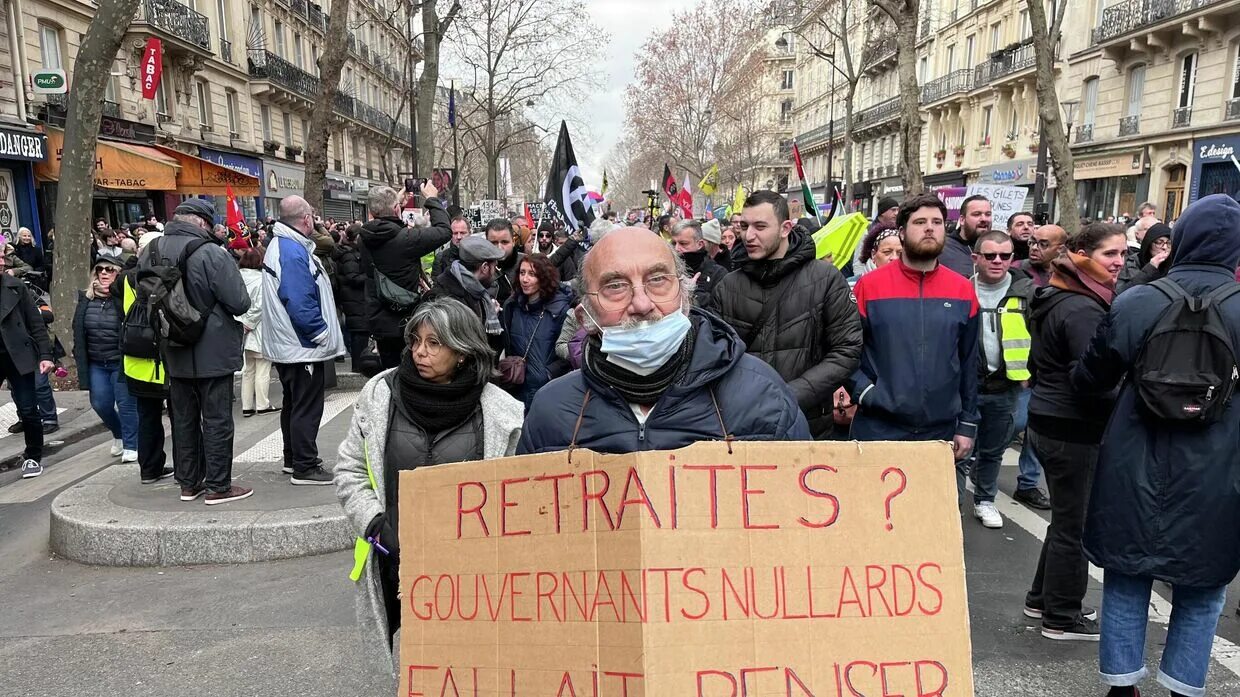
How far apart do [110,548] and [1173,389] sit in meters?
5.28

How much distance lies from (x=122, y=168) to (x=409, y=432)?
18.8 m

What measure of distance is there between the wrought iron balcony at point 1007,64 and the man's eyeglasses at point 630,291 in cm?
3515

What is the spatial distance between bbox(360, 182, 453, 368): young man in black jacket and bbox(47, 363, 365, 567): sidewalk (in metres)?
1.47

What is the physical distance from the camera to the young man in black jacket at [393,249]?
5.99 metres

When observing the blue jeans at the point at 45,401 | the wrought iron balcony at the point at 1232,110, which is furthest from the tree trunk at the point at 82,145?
the wrought iron balcony at the point at 1232,110

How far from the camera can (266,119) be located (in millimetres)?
33094

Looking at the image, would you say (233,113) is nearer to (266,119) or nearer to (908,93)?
(266,119)

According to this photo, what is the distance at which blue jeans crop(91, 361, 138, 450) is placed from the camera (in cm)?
648

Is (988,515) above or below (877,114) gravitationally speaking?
below

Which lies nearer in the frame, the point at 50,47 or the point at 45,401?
the point at 45,401

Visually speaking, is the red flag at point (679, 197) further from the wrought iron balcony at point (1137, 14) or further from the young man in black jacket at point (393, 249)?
the wrought iron balcony at point (1137, 14)

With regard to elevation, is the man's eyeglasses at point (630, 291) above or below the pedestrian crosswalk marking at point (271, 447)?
above

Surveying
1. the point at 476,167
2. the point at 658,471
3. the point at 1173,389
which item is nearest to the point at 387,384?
the point at 658,471

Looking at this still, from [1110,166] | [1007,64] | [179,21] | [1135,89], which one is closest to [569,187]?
[179,21]
